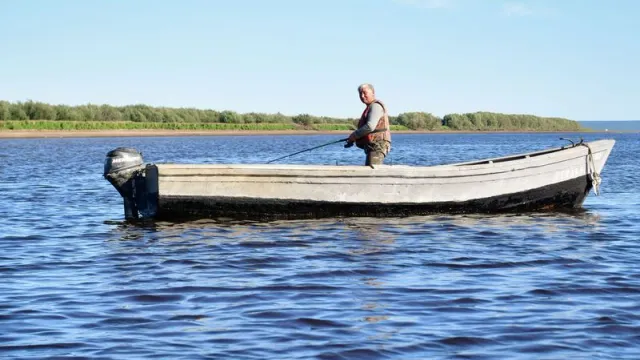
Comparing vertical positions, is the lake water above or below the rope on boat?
below

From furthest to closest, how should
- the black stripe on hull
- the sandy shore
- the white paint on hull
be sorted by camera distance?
the sandy shore → the black stripe on hull → the white paint on hull

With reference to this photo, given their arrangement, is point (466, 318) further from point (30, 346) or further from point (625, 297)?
point (30, 346)

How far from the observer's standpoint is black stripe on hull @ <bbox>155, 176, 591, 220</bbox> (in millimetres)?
13523

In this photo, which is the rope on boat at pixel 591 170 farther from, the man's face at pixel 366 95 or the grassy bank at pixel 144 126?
the grassy bank at pixel 144 126

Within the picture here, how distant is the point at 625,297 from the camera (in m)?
8.13

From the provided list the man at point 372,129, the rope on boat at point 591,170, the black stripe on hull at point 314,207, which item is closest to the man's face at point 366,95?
the man at point 372,129

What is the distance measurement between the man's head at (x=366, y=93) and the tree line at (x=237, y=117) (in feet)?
217

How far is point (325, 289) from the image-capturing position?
8547 millimetres

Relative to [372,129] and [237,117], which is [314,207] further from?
[237,117]

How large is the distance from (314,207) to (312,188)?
33 centimetres

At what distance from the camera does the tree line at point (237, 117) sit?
78.6m

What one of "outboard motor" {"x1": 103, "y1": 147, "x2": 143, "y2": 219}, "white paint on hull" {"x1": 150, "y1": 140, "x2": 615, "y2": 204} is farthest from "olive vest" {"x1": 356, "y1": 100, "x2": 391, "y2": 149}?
"outboard motor" {"x1": 103, "y1": 147, "x2": 143, "y2": 219}

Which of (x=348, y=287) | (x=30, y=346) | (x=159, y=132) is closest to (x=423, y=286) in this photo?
(x=348, y=287)

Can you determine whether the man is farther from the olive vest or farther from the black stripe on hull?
the black stripe on hull
